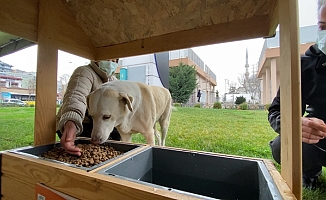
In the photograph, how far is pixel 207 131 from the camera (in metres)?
2.85

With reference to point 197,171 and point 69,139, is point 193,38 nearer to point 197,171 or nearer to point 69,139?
point 197,171

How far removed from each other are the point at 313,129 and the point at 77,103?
3.80 feet

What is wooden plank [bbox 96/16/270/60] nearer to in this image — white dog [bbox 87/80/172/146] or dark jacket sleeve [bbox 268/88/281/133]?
white dog [bbox 87/80/172/146]

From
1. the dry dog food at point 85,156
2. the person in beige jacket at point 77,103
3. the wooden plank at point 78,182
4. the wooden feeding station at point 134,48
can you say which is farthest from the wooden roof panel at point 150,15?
the wooden plank at point 78,182

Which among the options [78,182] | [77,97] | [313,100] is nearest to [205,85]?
[313,100]

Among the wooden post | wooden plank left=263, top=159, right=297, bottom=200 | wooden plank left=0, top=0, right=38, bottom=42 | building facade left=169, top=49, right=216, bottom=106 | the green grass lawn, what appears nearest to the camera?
wooden plank left=263, top=159, right=297, bottom=200

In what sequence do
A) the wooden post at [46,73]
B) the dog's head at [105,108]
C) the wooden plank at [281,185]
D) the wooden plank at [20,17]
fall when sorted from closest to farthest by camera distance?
the wooden plank at [281,185], the wooden plank at [20,17], the wooden post at [46,73], the dog's head at [105,108]

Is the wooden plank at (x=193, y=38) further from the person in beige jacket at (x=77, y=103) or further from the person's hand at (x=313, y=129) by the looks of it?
the person's hand at (x=313, y=129)

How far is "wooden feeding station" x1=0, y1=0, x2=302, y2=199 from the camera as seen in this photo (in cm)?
46

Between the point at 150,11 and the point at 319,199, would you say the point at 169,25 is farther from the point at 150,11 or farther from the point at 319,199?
the point at 319,199

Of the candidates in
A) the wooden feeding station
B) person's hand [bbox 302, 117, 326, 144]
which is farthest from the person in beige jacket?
person's hand [bbox 302, 117, 326, 144]

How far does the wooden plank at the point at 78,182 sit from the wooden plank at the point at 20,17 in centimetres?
61

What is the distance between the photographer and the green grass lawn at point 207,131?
2096mm

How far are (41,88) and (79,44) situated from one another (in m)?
0.41
